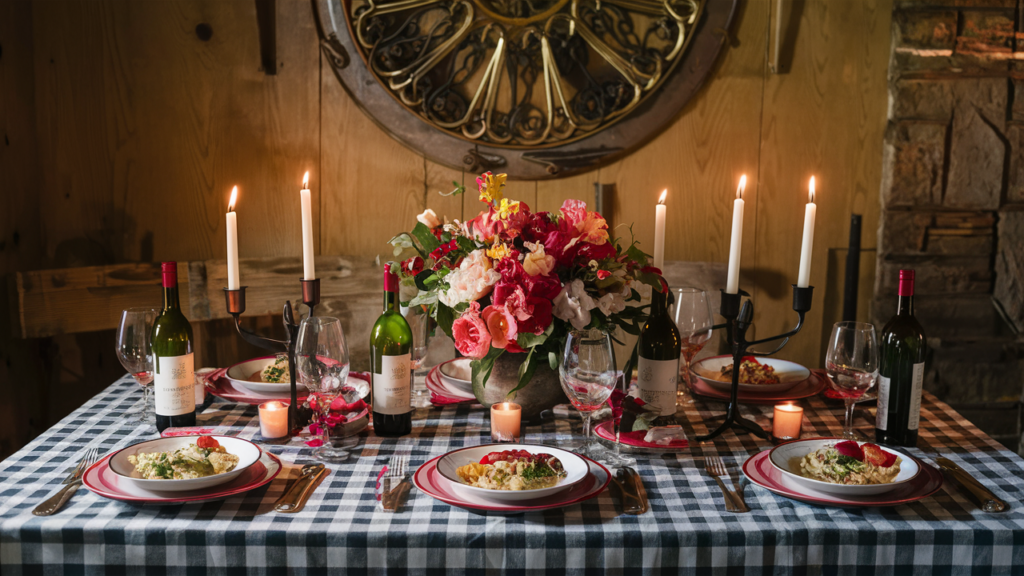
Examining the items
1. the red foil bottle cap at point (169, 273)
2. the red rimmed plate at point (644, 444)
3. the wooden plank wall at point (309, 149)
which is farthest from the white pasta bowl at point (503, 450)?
the wooden plank wall at point (309, 149)

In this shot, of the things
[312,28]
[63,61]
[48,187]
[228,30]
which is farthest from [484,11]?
[48,187]

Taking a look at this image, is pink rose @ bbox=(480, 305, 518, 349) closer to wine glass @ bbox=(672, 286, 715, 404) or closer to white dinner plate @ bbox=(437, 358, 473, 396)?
white dinner plate @ bbox=(437, 358, 473, 396)

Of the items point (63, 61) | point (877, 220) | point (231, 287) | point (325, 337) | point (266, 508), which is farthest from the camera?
point (877, 220)

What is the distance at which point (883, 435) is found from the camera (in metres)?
1.24

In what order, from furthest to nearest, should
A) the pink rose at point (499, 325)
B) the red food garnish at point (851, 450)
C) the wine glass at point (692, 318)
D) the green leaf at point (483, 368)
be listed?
1. the wine glass at point (692, 318)
2. the green leaf at point (483, 368)
3. the pink rose at point (499, 325)
4. the red food garnish at point (851, 450)

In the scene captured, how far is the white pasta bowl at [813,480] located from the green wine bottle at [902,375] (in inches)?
4.8

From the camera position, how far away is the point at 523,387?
4.28 ft

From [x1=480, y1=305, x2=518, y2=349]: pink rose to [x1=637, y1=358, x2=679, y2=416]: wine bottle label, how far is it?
24 centimetres

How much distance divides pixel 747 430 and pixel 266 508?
2.59 feet

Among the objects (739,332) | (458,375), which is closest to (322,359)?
(458,375)

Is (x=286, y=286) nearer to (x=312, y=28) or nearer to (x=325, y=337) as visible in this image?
(x=312, y=28)

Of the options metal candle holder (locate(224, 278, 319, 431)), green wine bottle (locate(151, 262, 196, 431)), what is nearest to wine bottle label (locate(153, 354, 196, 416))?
green wine bottle (locate(151, 262, 196, 431))

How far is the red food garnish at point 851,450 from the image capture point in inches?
41.2

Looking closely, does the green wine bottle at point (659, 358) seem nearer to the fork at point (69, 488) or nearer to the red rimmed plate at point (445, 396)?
the red rimmed plate at point (445, 396)
